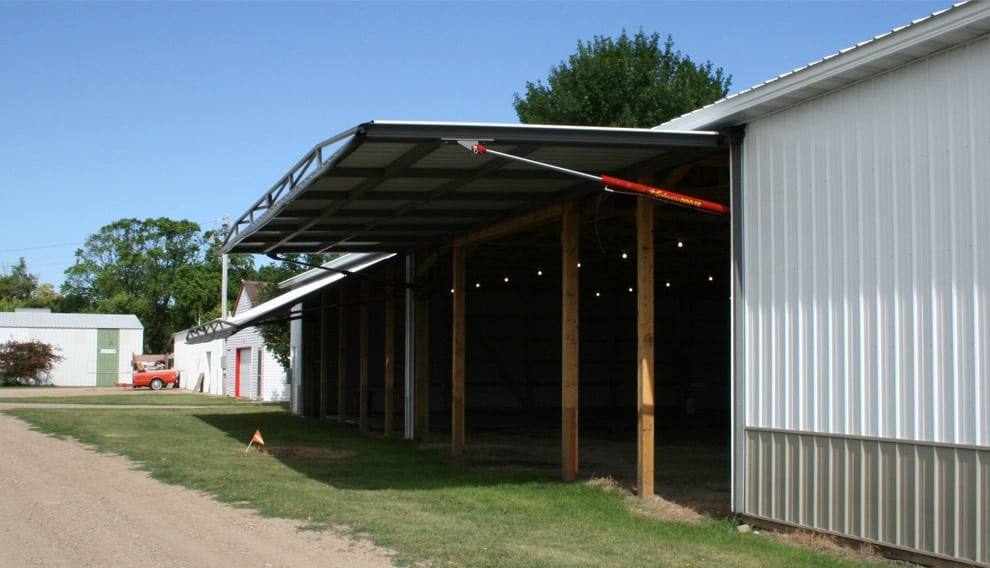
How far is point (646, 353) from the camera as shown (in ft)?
38.7

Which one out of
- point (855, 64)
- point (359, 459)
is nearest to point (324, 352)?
point (359, 459)

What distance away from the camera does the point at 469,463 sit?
16.1m

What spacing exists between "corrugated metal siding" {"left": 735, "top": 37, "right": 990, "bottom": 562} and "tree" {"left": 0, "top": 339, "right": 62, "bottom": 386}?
52213 mm

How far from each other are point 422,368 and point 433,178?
27.8 feet

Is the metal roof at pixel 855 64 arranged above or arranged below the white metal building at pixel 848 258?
above

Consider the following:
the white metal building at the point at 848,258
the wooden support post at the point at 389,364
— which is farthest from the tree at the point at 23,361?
the white metal building at the point at 848,258

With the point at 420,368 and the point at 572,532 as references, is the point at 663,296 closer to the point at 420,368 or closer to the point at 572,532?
the point at 420,368

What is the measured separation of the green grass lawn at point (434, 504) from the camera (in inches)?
338

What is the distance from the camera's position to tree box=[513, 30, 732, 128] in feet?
126

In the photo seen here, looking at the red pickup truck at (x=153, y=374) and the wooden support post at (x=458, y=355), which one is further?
the red pickup truck at (x=153, y=374)

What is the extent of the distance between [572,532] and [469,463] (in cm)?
650

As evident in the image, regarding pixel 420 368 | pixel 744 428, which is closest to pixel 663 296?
pixel 420 368

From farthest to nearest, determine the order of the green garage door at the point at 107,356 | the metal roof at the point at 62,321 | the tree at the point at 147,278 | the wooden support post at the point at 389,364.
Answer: the tree at the point at 147,278, the green garage door at the point at 107,356, the metal roof at the point at 62,321, the wooden support post at the point at 389,364

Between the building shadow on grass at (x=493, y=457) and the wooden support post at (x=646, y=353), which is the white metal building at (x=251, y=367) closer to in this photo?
the building shadow on grass at (x=493, y=457)
